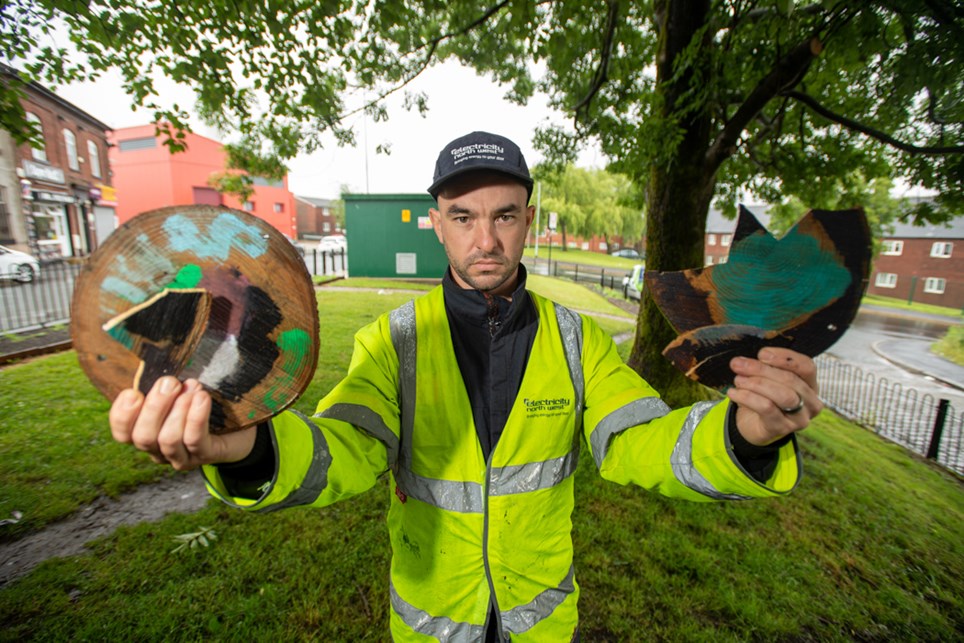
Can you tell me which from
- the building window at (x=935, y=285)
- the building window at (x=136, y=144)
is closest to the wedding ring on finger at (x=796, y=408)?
the building window at (x=136, y=144)

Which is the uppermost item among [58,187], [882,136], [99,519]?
[58,187]

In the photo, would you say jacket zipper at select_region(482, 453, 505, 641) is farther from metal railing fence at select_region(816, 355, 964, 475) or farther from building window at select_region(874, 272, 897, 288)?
building window at select_region(874, 272, 897, 288)

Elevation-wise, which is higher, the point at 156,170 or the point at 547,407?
the point at 156,170

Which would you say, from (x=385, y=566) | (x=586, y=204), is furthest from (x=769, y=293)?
(x=586, y=204)

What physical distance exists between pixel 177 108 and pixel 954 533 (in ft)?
31.1

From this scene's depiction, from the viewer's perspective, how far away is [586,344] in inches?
68.1

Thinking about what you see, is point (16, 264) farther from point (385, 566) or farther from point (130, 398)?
point (130, 398)

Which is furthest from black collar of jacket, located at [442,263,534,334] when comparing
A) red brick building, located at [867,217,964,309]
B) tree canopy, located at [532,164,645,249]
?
red brick building, located at [867,217,964,309]

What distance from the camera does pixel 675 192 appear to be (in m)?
4.80

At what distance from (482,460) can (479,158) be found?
1204 millimetres

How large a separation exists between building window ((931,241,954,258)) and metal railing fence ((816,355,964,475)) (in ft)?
101

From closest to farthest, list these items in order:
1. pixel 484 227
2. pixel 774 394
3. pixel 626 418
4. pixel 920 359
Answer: pixel 774 394 < pixel 626 418 < pixel 484 227 < pixel 920 359

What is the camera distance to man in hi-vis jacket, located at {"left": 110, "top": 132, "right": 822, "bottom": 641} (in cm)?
135

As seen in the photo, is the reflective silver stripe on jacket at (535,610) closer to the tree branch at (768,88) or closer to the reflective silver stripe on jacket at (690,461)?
the reflective silver stripe on jacket at (690,461)
